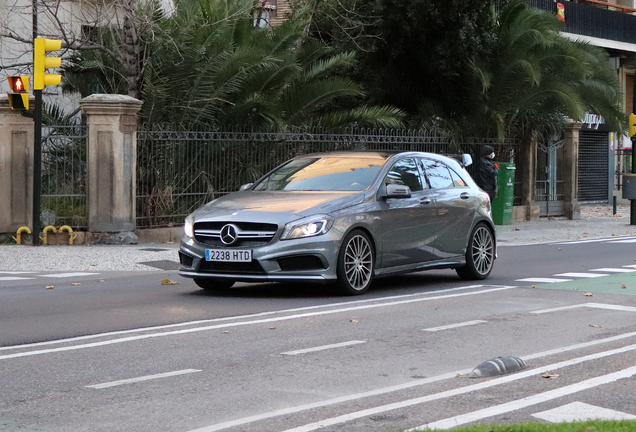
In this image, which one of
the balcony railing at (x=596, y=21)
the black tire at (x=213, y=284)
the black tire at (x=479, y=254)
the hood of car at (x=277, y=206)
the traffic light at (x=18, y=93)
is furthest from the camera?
the balcony railing at (x=596, y=21)

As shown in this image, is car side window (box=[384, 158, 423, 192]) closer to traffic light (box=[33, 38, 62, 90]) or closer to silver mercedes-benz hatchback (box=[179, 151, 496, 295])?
silver mercedes-benz hatchback (box=[179, 151, 496, 295])

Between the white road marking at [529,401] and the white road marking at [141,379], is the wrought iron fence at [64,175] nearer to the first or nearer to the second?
the white road marking at [141,379]

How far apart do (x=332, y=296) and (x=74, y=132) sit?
26.4 feet

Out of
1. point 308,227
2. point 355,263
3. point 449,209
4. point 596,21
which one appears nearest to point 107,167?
point 449,209

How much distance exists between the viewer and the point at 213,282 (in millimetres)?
11242

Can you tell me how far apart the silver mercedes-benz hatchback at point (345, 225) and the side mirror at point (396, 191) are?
0.01 m

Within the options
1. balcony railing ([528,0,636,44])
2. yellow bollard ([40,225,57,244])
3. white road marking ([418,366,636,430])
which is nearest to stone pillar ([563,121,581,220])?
balcony railing ([528,0,636,44])

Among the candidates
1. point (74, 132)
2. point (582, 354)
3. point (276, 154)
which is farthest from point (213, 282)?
point (276, 154)

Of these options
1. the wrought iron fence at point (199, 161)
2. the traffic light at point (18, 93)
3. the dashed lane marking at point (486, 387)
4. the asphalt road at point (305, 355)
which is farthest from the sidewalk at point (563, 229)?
the dashed lane marking at point (486, 387)

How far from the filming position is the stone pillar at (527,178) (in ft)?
88.9

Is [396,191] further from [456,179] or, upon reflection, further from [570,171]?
[570,171]

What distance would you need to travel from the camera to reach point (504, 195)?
24.7 meters

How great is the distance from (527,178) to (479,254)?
49.0 ft

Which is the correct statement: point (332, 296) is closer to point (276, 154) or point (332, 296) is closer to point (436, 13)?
point (276, 154)
